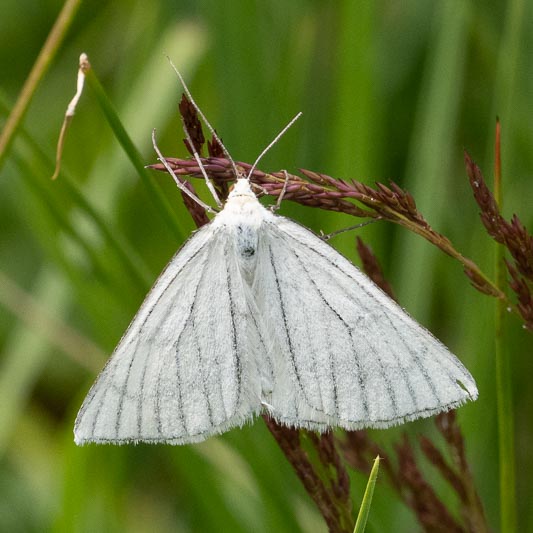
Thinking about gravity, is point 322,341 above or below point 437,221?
below

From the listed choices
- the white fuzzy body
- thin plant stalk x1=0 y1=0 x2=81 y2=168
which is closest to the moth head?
the white fuzzy body

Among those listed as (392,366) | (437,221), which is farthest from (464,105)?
(392,366)

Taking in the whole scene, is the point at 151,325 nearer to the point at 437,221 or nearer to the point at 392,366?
the point at 392,366

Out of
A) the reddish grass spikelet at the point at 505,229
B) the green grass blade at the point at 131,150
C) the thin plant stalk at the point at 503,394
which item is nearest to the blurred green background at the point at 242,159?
the green grass blade at the point at 131,150

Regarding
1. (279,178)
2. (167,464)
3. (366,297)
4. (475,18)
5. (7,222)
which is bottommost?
(167,464)

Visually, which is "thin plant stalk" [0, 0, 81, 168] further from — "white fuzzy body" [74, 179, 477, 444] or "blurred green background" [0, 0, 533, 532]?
"white fuzzy body" [74, 179, 477, 444]

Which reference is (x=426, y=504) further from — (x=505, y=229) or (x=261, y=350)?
(x=505, y=229)
